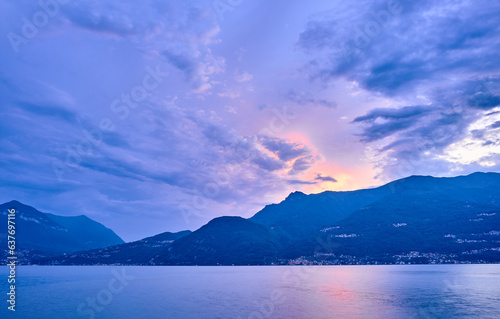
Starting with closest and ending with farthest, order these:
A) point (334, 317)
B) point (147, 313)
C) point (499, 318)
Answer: point (499, 318)
point (334, 317)
point (147, 313)

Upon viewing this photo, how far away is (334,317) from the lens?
63094 millimetres

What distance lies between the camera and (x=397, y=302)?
81875 mm

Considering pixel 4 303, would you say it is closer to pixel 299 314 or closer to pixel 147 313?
pixel 147 313

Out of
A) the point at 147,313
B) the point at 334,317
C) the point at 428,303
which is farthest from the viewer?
the point at 428,303

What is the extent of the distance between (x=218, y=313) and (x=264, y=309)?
37.6 ft

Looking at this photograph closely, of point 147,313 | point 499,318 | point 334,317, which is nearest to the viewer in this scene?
point 499,318

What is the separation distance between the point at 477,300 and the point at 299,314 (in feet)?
173

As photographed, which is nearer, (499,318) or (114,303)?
(499,318)

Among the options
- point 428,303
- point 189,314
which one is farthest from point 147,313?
point 428,303

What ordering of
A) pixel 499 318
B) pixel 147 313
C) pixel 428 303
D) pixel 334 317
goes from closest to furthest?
pixel 499 318 < pixel 334 317 < pixel 147 313 < pixel 428 303

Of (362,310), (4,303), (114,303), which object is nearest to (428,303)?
(362,310)

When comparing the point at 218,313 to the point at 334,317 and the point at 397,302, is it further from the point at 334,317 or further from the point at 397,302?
the point at 397,302

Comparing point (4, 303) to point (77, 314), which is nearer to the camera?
point (77, 314)

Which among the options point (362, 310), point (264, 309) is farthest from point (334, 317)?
point (264, 309)
